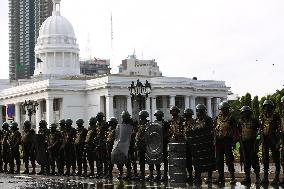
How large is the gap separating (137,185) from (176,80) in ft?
224

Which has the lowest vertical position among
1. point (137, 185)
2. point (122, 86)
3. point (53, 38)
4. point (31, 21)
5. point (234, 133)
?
point (137, 185)

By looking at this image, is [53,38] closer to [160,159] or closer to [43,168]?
[43,168]

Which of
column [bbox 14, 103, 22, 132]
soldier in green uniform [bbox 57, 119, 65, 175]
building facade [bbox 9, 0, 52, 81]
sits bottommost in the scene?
soldier in green uniform [bbox 57, 119, 65, 175]

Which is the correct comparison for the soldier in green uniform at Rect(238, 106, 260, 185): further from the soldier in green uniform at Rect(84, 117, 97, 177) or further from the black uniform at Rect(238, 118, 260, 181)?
the soldier in green uniform at Rect(84, 117, 97, 177)

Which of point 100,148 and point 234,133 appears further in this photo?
point 100,148

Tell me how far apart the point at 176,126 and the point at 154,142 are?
103 cm

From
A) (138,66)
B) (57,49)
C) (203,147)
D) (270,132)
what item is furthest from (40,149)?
(138,66)

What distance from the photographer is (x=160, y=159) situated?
1786 centimetres

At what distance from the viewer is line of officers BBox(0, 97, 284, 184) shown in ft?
51.3

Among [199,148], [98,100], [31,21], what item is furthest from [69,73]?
[199,148]

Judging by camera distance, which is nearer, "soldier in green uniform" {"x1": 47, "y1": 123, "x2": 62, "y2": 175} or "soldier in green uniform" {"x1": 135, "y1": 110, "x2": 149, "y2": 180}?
"soldier in green uniform" {"x1": 135, "y1": 110, "x2": 149, "y2": 180}

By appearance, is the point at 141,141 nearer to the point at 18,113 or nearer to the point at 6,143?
the point at 6,143

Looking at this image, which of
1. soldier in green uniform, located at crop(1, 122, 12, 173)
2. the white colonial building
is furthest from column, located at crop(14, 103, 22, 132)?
soldier in green uniform, located at crop(1, 122, 12, 173)

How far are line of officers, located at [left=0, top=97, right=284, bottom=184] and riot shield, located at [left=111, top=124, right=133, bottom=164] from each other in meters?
0.19
